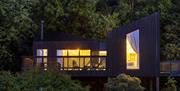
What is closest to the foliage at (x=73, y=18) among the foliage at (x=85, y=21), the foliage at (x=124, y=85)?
the foliage at (x=85, y=21)

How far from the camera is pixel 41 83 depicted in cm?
1703

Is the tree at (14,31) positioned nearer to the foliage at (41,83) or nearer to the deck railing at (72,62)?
the deck railing at (72,62)

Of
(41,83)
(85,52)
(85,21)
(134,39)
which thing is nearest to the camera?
(41,83)

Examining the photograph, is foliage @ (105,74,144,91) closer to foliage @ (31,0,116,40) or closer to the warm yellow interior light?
the warm yellow interior light

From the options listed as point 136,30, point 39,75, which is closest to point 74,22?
point 136,30

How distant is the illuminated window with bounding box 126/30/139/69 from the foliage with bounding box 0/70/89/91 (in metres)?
7.07

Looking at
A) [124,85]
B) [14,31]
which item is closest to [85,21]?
[14,31]

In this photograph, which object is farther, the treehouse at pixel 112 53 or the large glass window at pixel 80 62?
the large glass window at pixel 80 62

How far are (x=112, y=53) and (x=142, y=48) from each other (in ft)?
10.3

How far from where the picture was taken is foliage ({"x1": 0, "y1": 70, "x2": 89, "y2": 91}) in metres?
16.6

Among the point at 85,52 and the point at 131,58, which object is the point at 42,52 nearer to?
the point at 85,52

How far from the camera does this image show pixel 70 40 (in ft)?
100

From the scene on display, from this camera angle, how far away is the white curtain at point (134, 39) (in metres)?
23.7

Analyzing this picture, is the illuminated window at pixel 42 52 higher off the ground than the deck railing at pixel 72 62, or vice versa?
the illuminated window at pixel 42 52
